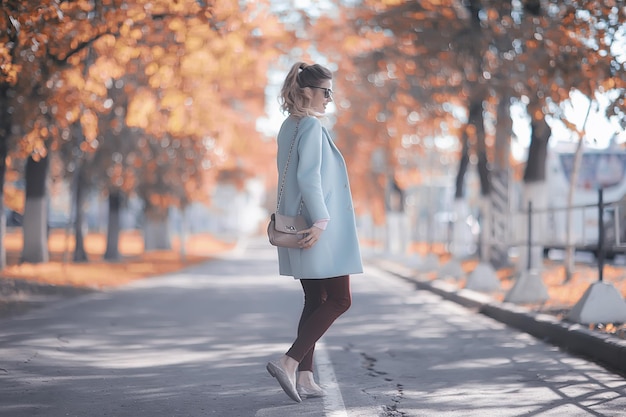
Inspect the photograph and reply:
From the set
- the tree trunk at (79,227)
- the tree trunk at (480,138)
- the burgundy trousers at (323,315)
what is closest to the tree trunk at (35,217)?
the tree trunk at (79,227)

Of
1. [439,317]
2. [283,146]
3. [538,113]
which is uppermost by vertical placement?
[538,113]

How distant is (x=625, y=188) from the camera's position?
109 ft

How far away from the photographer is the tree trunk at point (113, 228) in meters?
32.5

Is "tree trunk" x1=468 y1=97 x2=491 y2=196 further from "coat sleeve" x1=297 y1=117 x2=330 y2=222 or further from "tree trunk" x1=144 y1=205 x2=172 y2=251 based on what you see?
"tree trunk" x1=144 y1=205 x2=172 y2=251

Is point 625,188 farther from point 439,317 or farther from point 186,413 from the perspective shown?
point 186,413

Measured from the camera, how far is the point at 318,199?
619cm

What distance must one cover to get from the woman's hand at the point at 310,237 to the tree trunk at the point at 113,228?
26.7 metres

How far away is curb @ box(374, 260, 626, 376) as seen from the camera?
8867 mm

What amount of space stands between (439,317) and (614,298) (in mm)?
3721

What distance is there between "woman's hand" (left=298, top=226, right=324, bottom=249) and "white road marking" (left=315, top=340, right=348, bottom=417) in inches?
43.0

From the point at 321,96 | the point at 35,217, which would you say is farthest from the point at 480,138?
the point at 321,96

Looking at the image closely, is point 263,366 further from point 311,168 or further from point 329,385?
point 311,168

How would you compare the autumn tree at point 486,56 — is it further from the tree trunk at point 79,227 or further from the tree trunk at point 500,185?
the tree trunk at point 79,227

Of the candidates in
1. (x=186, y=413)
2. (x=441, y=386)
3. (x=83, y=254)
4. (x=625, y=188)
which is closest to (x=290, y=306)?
(x=441, y=386)
